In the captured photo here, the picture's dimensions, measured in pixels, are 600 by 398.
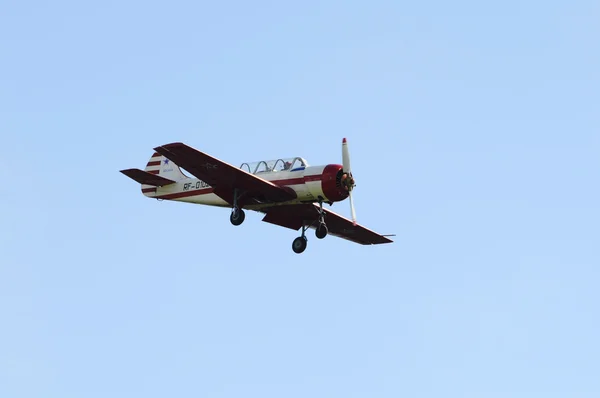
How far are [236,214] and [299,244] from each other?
2.53 metres

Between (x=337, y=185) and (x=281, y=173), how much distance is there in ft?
6.39

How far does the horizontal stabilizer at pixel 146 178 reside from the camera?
35.9 meters

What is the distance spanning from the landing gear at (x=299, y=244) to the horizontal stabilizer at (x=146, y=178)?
15.4ft

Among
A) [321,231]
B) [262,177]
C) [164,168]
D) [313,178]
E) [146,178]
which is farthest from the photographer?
[164,168]

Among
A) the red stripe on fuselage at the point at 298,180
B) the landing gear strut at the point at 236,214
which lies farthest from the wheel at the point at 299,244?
the red stripe on fuselage at the point at 298,180

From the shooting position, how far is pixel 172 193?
36.5 meters

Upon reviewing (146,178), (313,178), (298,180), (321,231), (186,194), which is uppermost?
(146,178)

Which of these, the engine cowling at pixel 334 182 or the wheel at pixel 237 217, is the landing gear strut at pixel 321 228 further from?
the wheel at pixel 237 217

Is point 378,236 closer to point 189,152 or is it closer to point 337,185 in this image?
point 337,185

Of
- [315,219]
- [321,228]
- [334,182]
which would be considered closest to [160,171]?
[315,219]

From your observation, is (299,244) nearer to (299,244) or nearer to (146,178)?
(299,244)

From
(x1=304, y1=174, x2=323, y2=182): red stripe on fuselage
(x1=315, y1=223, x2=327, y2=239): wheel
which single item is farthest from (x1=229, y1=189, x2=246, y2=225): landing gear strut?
(x1=315, y1=223, x2=327, y2=239): wheel

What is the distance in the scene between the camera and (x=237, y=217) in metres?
33.8

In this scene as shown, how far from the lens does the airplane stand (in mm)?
32875
